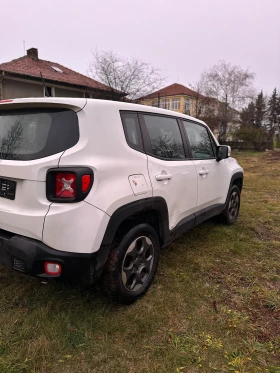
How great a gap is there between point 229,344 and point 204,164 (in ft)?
6.79

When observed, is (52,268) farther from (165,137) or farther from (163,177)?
(165,137)

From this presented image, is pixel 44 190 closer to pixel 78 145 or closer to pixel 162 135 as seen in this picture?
pixel 78 145

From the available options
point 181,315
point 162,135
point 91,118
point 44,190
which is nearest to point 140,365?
point 181,315

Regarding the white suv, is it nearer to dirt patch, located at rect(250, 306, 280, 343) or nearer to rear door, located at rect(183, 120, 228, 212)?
rear door, located at rect(183, 120, 228, 212)

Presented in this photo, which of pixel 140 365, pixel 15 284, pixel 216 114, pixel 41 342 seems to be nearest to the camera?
pixel 140 365

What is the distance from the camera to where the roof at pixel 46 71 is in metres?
A: 18.5

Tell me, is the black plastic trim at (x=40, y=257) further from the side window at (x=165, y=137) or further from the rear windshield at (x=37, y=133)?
the side window at (x=165, y=137)

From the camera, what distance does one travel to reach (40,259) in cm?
193

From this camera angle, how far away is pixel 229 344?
2.11 metres

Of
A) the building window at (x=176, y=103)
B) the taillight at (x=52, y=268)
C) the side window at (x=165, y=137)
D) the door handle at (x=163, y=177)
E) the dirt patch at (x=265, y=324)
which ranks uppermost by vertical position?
the building window at (x=176, y=103)

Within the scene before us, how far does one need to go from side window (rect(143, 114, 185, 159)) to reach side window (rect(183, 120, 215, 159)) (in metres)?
0.28

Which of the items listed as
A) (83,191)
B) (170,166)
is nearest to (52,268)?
(83,191)

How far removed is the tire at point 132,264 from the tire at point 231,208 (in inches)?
87.7

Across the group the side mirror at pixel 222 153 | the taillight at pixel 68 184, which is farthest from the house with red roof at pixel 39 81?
the taillight at pixel 68 184
